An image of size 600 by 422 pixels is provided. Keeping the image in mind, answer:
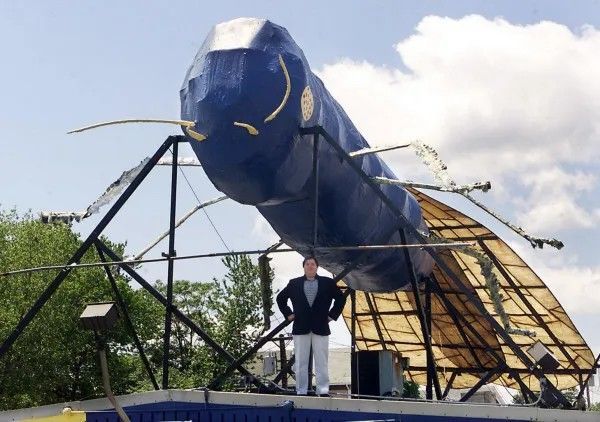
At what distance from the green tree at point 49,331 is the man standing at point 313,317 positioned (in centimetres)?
2256

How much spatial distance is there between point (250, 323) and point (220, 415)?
26337mm

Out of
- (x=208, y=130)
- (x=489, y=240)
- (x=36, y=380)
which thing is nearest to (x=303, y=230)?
(x=208, y=130)

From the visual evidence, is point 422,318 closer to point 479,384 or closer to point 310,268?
point 310,268

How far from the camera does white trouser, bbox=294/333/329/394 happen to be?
1052 cm

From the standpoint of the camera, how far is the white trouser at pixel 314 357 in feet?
34.5

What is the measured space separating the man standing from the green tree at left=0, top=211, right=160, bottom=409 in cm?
2256

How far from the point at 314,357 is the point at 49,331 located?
2351cm

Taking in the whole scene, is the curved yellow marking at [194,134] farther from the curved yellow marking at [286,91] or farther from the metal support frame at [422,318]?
the metal support frame at [422,318]

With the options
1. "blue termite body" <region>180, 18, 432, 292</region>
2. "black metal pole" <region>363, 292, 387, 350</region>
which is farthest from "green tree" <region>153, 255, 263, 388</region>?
"blue termite body" <region>180, 18, 432, 292</region>

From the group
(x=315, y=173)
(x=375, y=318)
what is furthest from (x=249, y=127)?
(x=375, y=318)

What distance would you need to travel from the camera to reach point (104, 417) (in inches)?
415

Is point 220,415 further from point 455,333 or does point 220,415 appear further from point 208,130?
point 455,333

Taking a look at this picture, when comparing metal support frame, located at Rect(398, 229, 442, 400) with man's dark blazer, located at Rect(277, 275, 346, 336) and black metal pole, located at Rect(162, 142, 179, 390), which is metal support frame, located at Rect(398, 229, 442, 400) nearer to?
man's dark blazer, located at Rect(277, 275, 346, 336)

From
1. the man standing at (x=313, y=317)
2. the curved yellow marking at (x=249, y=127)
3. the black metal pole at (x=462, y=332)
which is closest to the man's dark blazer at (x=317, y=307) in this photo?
the man standing at (x=313, y=317)
